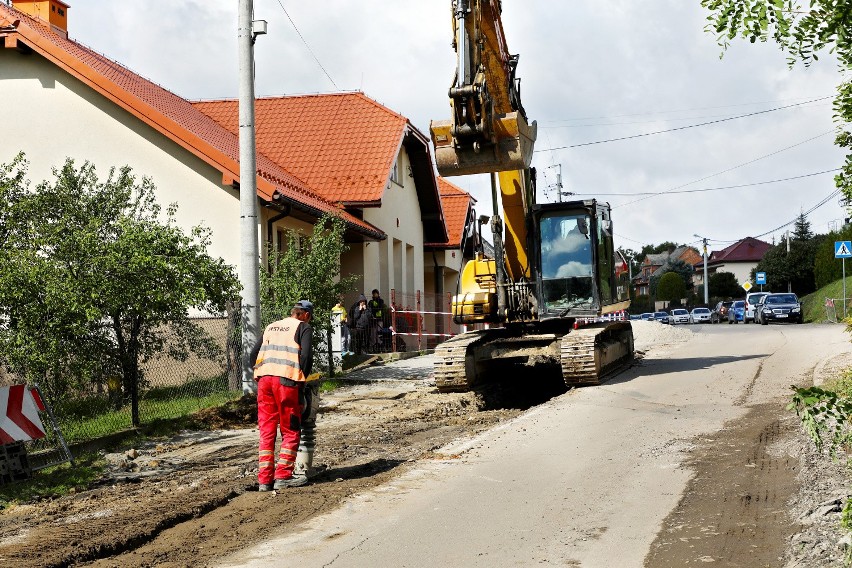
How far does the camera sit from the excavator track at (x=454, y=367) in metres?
16.2

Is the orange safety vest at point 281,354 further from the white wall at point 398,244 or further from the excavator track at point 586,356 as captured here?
the white wall at point 398,244


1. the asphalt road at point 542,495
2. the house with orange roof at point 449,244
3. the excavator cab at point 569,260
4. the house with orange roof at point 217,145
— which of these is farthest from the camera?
the house with orange roof at point 449,244

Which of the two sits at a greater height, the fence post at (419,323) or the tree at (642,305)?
the tree at (642,305)

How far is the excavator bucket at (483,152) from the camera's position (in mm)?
13086

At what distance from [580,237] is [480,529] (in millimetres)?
10474

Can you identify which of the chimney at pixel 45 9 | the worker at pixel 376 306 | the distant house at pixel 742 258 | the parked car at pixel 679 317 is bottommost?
the parked car at pixel 679 317

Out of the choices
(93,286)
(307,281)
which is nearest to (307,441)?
(93,286)

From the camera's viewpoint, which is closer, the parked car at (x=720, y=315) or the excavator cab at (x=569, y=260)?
the excavator cab at (x=569, y=260)

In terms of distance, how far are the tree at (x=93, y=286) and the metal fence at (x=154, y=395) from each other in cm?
14

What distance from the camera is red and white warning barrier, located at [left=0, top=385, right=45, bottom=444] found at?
10.1 meters

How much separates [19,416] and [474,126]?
636cm

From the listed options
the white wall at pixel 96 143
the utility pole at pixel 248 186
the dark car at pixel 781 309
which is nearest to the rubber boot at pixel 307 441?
the utility pole at pixel 248 186

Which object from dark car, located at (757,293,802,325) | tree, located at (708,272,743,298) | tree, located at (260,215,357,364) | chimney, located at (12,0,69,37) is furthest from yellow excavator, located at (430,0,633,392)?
tree, located at (708,272,743,298)

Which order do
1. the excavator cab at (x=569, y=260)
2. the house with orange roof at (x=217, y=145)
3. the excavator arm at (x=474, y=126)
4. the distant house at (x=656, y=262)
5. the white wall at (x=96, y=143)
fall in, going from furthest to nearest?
the distant house at (x=656, y=262)
the white wall at (x=96, y=143)
the house with orange roof at (x=217, y=145)
the excavator cab at (x=569, y=260)
the excavator arm at (x=474, y=126)
